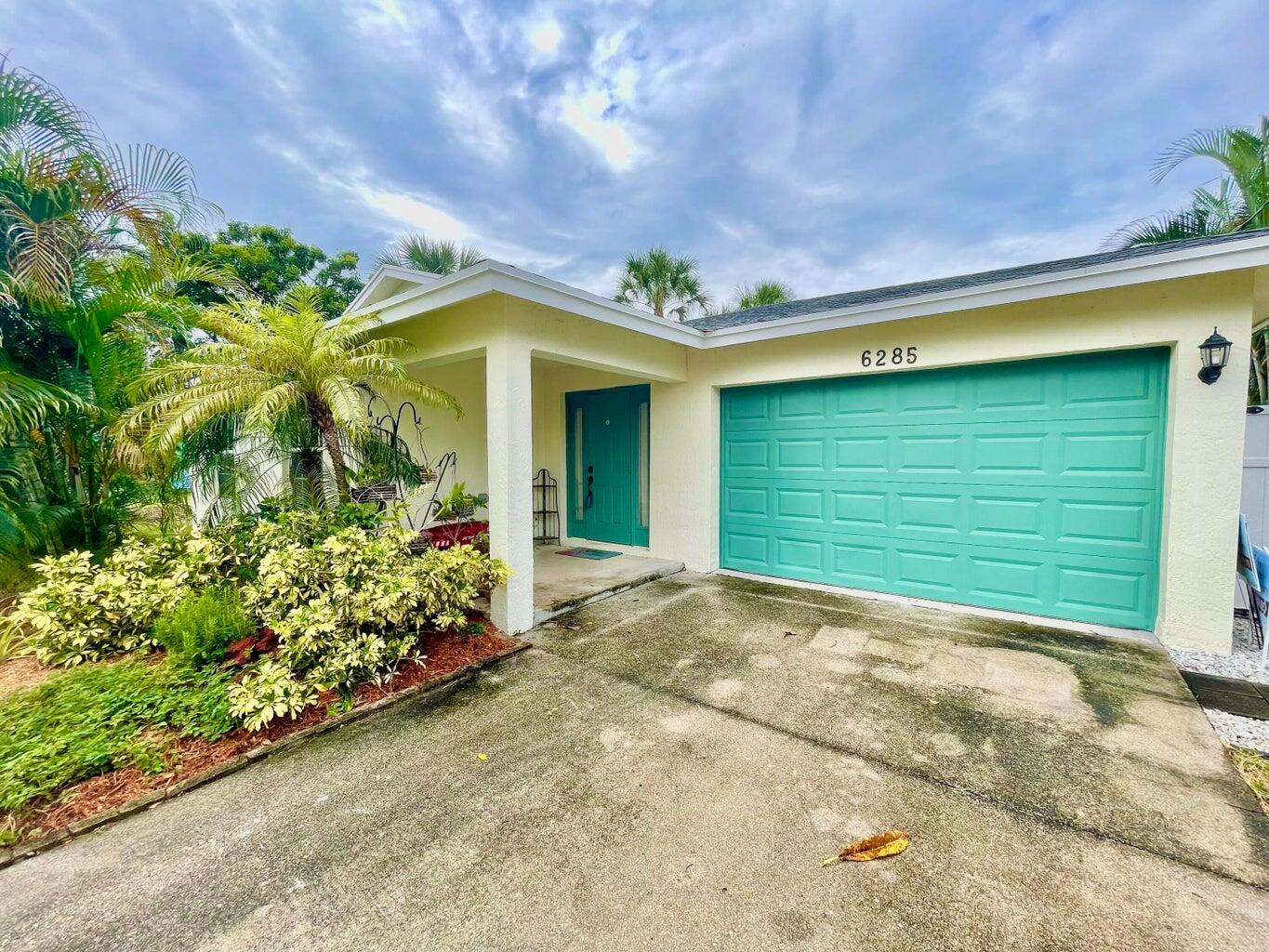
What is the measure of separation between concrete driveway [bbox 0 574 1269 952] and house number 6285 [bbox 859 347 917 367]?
3.03 meters

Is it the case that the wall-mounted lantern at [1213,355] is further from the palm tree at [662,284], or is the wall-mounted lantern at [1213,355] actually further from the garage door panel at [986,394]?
the palm tree at [662,284]

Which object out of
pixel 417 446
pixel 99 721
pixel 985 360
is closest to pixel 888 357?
pixel 985 360

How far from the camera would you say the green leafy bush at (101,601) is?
366 centimetres

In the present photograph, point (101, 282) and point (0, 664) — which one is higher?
point (101, 282)

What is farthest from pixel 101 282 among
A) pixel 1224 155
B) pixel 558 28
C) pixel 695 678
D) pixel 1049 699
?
pixel 1224 155

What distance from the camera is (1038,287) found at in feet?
13.7

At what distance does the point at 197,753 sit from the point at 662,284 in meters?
16.0

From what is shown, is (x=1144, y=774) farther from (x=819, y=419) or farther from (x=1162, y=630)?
(x=819, y=419)

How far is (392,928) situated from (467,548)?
2.88 metres

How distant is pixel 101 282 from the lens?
4.73m

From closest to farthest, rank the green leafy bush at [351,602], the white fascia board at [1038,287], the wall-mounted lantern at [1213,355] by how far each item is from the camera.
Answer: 1. the green leafy bush at [351,602]
2. the white fascia board at [1038,287]
3. the wall-mounted lantern at [1213,355]

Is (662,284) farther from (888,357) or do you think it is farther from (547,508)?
(888,357)

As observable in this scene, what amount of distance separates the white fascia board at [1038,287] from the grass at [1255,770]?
10.7 feet

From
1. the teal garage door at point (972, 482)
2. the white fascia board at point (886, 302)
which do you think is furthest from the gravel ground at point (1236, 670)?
the white fascia board at point (886, 302)
